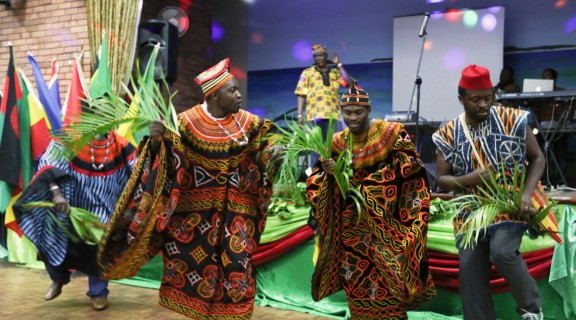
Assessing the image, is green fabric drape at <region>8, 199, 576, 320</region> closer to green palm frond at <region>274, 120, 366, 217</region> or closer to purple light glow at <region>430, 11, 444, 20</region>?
green palm frond at <region>274, 120, 366, 217</region>

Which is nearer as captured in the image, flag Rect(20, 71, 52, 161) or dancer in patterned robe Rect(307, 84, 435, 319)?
dancer in patterned robe Rect(307, 84, 435, 319)

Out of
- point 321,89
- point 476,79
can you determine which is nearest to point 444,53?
point 321,89

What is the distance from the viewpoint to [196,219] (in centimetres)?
365

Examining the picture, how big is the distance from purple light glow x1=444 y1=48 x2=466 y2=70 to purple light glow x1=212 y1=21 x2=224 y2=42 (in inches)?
153

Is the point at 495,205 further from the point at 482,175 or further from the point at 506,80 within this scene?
the point at 506,80

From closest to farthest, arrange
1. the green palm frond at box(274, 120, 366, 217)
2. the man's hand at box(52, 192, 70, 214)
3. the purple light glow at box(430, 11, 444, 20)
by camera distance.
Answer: the green palm frond at box(274, 120, 366, 217)
the man's hand at box(52, 192, 70, 214)
the purple light glow at box(430, 11, 444, 20)

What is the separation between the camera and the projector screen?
8.51 metres

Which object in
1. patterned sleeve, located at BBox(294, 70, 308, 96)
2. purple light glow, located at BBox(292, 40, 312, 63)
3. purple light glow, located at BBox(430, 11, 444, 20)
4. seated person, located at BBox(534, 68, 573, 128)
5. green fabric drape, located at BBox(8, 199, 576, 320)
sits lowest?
green fabric drape, located at BBox(8, 199, 576, 320)

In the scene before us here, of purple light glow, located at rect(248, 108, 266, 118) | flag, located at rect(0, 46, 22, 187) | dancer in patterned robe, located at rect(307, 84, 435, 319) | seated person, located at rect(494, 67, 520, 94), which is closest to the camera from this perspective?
dancer in patterned robe, located at rect(307, 84, 435, 319)

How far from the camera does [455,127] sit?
3295 mm

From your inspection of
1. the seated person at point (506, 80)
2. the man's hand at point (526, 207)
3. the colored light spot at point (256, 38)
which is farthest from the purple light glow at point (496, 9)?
the man's hand at point (526, 207)

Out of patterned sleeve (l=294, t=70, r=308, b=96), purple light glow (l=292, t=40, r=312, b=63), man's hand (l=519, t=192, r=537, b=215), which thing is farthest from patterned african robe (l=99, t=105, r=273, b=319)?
purple light glow (l=292, t=40, r=312, b=63)

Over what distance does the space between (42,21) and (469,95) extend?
6946 millimetres

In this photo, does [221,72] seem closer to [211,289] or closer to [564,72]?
[211,289]
